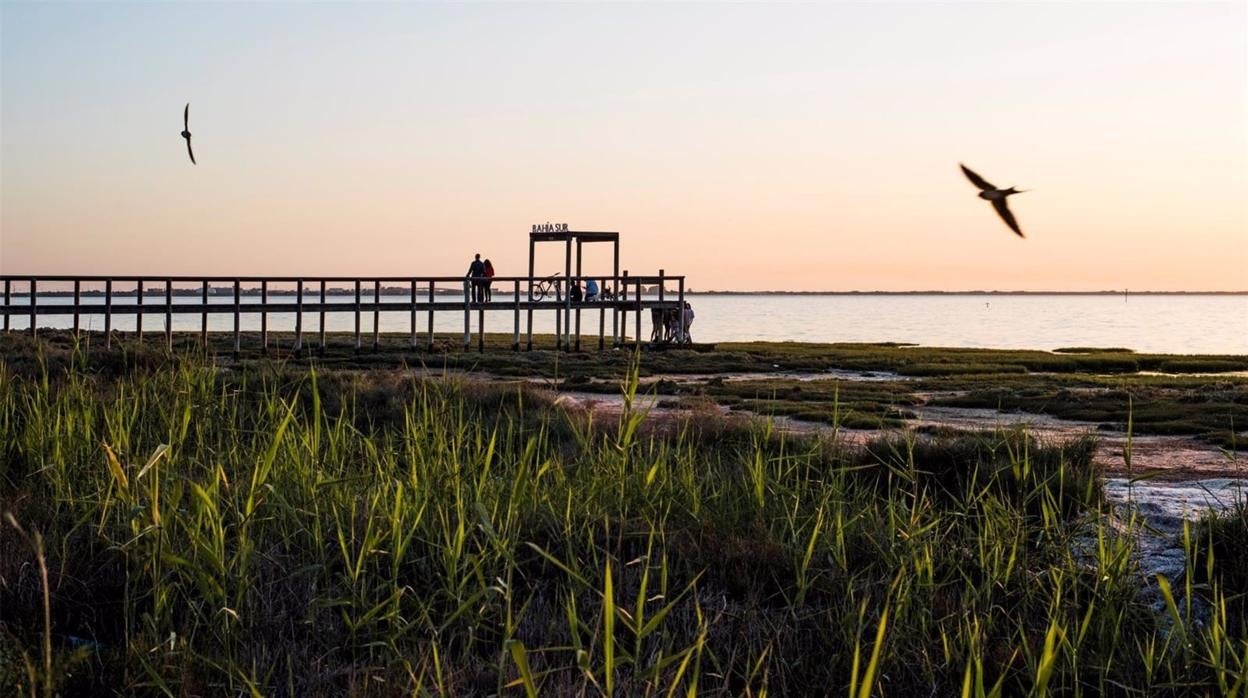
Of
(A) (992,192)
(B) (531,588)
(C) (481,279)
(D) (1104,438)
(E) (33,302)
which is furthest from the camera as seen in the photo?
(C) (481,279)

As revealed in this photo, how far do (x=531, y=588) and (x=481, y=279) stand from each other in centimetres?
2764

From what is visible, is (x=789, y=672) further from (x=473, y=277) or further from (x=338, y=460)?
(x=473, y=277)

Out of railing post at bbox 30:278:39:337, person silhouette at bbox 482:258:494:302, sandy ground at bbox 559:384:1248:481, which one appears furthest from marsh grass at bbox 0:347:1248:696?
person silhouette at bbox 482:258:494:302

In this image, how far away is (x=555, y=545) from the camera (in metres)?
5.44

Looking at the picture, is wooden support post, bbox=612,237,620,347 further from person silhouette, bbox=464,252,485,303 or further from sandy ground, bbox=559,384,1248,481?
sandy ground, bbox=559,384,1248,481

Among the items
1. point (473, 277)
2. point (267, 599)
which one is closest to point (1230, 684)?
point (267, 599)

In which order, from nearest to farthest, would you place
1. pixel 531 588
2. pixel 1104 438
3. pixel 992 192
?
pixel 531 588, pixel 992 192, pixel 1104 438

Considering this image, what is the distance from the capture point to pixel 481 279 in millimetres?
32219

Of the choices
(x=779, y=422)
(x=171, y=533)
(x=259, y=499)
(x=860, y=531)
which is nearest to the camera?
(x=171, y=533)

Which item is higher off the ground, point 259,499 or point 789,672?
point 259,499

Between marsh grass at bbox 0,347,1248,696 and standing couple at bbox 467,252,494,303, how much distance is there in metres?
26.0

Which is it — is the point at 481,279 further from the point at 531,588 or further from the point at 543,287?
the point at 531,588

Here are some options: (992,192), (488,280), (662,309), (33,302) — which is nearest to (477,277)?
(488,280)

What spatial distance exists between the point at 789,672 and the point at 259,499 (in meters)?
2.42
